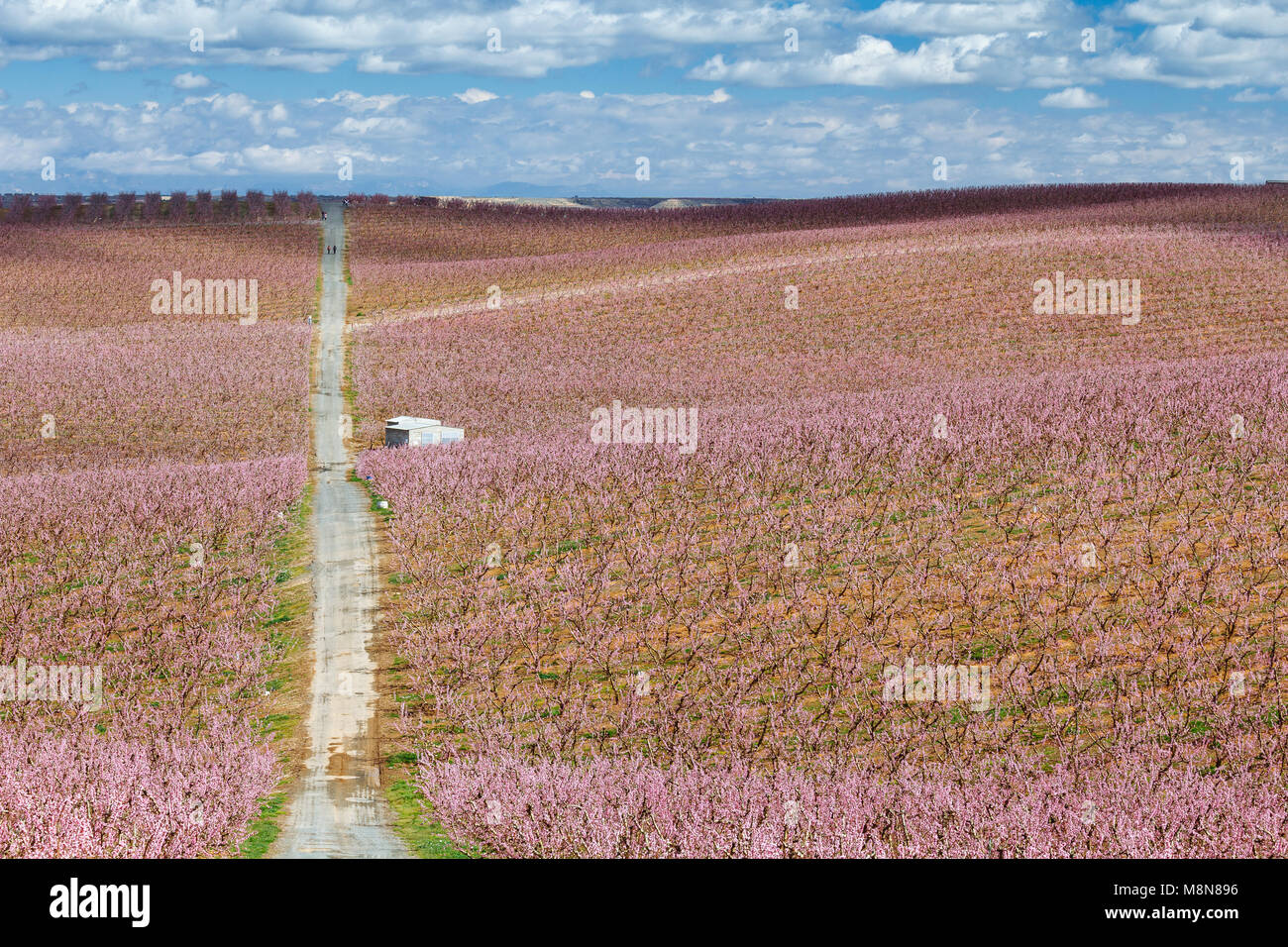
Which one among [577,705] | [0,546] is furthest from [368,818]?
[0,546]

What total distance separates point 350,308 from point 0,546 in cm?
4396

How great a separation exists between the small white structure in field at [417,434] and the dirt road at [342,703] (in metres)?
2.19

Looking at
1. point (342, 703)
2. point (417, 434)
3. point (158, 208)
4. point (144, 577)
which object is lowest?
point (342, 703)

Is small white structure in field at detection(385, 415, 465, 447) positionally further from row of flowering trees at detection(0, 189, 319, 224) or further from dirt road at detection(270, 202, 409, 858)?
row of flowering trees at detection(0, 189, 319, 224)

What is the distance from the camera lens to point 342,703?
16391 mm

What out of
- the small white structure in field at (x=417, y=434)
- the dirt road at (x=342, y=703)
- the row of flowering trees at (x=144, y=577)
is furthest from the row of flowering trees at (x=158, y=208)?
the dirt road at (x=342, y=703)

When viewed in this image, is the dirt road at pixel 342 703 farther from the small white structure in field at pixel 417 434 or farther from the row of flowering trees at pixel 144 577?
the small white structure in field at pixel 417 434

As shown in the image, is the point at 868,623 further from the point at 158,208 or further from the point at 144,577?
the point at 158,208

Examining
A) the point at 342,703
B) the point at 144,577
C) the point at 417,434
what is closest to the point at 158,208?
the point at 417,434

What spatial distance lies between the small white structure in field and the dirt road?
2.19 m

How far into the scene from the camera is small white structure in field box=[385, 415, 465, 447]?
115 feet

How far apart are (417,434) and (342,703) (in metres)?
19.3

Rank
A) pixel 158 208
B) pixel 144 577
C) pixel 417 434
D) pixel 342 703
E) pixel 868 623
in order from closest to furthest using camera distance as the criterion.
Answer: pixel 342 703 → pixel 868 623 → pixel 144 577 → pixel 417 434 → pixel 158 208

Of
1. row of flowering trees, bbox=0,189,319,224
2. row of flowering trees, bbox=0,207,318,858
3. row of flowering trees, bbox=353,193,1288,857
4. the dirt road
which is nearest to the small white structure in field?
row of flowering trees, bbox=353,193,1288,857
